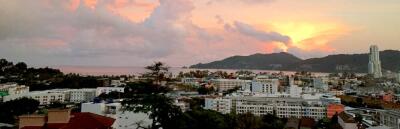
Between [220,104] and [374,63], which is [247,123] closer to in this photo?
[220,104]

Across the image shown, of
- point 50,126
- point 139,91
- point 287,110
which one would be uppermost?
point 139,91

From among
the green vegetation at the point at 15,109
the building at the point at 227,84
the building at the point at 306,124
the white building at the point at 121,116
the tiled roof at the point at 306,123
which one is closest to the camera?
the white building at the point at 121,116

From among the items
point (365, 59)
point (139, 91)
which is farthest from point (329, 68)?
point (139, 91)

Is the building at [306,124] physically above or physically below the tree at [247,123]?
below

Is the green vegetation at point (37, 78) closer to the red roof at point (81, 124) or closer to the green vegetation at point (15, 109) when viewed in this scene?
the green vegetation at point (15, 109)

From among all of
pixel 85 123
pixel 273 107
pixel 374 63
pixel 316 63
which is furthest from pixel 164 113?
pixel 316 63

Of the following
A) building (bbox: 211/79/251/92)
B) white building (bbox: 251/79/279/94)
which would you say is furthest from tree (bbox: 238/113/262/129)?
building (bbox: 211/79/251/92)

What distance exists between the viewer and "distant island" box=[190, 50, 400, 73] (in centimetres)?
11784

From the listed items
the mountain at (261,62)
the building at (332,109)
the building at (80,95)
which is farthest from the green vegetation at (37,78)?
the mountain at (261,62)

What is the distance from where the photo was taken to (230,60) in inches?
7549

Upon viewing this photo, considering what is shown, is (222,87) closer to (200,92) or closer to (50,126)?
(200,92)

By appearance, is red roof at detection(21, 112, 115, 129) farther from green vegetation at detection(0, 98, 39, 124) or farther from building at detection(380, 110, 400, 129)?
building at detection(380, 110, 400, 129)

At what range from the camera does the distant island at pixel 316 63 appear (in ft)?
387

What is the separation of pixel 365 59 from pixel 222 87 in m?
82.4
